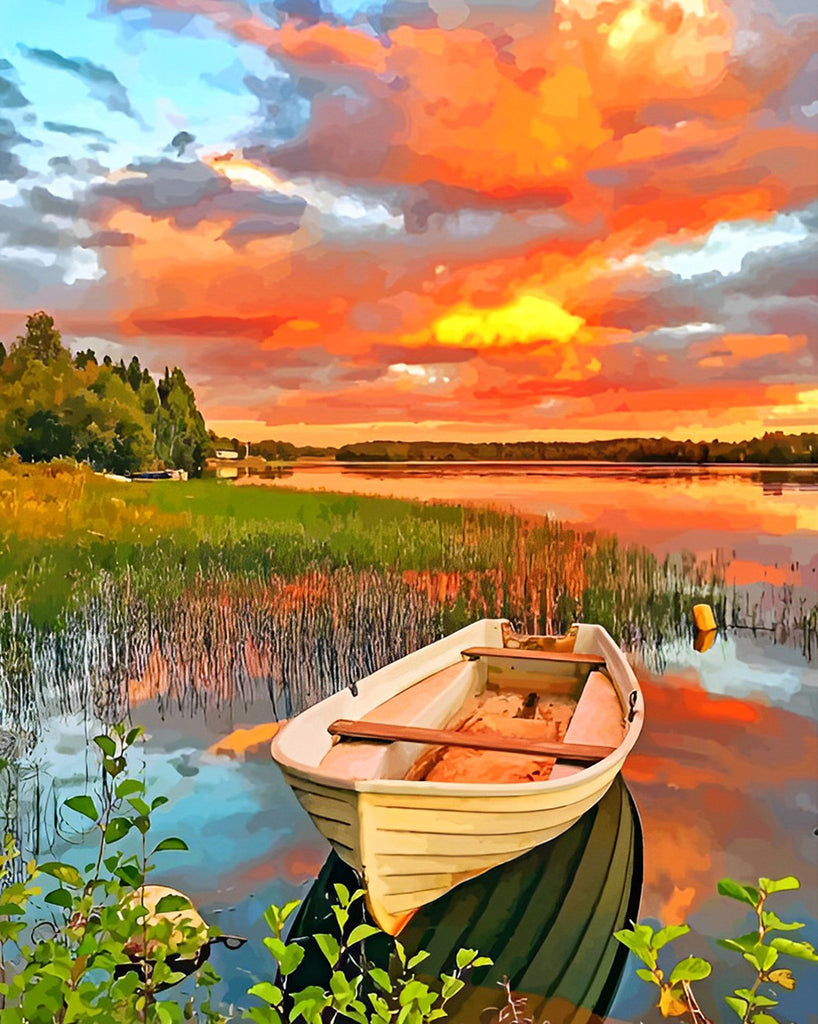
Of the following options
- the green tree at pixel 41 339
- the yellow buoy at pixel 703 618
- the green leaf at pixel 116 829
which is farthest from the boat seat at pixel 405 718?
the green tree at pixel 41 339

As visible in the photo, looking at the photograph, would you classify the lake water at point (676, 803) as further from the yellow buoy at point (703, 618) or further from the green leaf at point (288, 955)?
the green leaf at point (288, 955)

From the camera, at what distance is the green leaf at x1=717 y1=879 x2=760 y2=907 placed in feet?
3.03

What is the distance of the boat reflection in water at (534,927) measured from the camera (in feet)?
7.97

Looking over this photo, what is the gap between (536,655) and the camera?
4809 millimetres

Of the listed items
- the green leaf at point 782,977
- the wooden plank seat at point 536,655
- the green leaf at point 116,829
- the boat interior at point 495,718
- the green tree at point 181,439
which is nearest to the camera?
the green leaf at point 782,977

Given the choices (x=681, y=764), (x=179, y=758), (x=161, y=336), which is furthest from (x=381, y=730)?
(x=161, y=336)

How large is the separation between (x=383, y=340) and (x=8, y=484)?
9.03 metres

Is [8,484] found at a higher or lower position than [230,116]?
lower

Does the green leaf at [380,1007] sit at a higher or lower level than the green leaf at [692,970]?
lower

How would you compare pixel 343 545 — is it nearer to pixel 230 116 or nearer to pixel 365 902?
pixel 365 902

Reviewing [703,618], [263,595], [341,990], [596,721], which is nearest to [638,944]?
[341,990]

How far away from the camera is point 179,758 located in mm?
4352

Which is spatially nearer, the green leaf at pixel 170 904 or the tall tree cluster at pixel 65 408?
the green leaf at pixel 170 904

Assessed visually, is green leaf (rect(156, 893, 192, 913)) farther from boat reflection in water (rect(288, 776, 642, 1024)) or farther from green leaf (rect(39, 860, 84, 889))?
boat reflection in water (rect(288, 776, 642, 1024))
